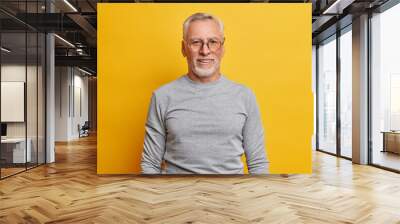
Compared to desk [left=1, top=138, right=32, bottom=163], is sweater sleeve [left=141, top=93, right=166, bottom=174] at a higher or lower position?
higher

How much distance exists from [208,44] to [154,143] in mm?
1135

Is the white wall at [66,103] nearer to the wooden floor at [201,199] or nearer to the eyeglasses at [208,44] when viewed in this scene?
the wooden floor at [201,199]

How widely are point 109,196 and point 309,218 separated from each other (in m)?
2.41

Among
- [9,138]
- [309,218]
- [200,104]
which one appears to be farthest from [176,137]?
[9,138]

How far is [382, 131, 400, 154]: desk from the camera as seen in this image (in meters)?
7.82

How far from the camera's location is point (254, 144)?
12.1ft

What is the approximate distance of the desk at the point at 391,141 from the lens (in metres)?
7.82

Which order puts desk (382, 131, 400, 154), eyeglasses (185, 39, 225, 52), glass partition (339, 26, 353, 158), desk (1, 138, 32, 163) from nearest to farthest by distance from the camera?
eyeglasses (185, 39, 225, 52)
desk (1, 138, 32, 163)
desk (382, 131, 400, 154)
glass partition (339, 26, 353, 158)

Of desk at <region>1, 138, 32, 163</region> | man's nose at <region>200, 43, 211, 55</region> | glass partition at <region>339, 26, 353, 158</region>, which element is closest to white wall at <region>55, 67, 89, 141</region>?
desk at <region>1, 138, 32, 163</region>

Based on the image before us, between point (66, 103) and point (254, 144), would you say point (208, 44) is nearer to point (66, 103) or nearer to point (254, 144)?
point (254, 144)

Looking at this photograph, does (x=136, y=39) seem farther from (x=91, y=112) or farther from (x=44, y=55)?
(x=91, y=112)

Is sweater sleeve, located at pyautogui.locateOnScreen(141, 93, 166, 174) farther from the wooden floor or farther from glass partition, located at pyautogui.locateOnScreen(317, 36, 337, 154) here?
glass partition, located at pyautogui.locateOnScreen(317, 36, 337, 154)

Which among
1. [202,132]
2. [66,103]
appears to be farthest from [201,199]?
[66,103]

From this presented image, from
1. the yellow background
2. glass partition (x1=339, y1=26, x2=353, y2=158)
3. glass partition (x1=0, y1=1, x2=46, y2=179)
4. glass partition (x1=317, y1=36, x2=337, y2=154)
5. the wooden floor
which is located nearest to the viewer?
the wooden floor
